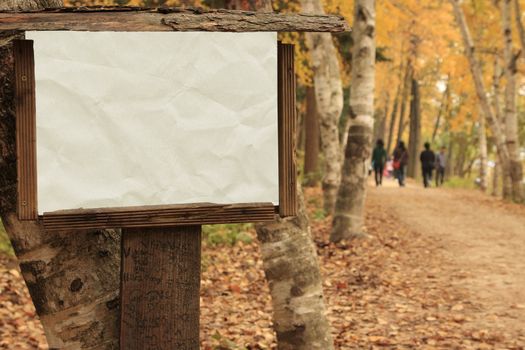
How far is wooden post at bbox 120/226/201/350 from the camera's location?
2.28 meters

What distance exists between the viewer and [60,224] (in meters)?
2.11

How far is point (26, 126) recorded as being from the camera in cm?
211

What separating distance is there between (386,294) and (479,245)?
371cm

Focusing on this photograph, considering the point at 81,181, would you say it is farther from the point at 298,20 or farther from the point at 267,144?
the point at 298,20

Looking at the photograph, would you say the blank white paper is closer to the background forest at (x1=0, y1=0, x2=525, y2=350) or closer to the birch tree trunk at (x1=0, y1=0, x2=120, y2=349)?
the birch tree trunk at (x1=0, y1=0, x2=120, y2=349)

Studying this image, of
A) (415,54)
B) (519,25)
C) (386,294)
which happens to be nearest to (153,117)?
(386,294)

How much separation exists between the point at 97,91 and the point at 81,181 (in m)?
0.31

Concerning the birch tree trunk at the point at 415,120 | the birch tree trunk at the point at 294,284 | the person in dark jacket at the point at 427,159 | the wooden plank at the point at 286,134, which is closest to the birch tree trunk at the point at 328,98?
the birch tree trunk at the point at 294,284

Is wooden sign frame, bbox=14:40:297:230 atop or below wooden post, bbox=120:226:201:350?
atop

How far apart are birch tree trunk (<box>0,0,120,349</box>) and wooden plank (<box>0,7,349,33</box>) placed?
32 centimetres

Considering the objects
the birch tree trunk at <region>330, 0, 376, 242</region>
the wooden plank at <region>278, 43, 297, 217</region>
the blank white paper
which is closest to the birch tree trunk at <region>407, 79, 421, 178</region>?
the birch tree trunk at <region>330, 0, 376, 242</region>

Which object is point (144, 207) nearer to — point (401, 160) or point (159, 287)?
point (159, 287)

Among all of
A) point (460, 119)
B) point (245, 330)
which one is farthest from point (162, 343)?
point (460, 119)

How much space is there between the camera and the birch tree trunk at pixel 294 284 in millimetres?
4113
